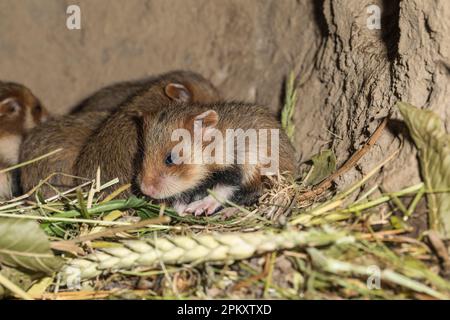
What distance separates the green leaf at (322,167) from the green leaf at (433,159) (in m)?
1.07

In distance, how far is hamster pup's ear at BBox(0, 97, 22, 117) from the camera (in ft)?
18.1

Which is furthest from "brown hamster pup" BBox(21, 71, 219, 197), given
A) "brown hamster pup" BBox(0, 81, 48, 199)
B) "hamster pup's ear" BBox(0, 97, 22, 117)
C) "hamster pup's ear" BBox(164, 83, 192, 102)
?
"hamster pup's ear" BBox(0, 97, 22, 117)

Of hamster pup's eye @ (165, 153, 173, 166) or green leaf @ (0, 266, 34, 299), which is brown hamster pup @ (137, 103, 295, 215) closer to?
hamster pup's eye @ (165, 153, 173, 166)

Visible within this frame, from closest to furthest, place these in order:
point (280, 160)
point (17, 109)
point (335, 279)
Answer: point (335, 279) < point (280, 160) < point (17, 109)

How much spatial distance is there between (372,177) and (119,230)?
4.44 feet

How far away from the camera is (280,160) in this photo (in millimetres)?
4191

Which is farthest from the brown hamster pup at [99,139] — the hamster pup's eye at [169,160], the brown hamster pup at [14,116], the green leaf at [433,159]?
the green leaf at [433,159]

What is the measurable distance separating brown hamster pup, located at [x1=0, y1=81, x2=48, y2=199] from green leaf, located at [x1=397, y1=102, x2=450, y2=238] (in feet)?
11.6

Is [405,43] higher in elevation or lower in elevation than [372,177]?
higher

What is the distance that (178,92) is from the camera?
5.26 m

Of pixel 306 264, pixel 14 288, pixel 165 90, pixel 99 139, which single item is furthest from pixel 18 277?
pixel 165 90
